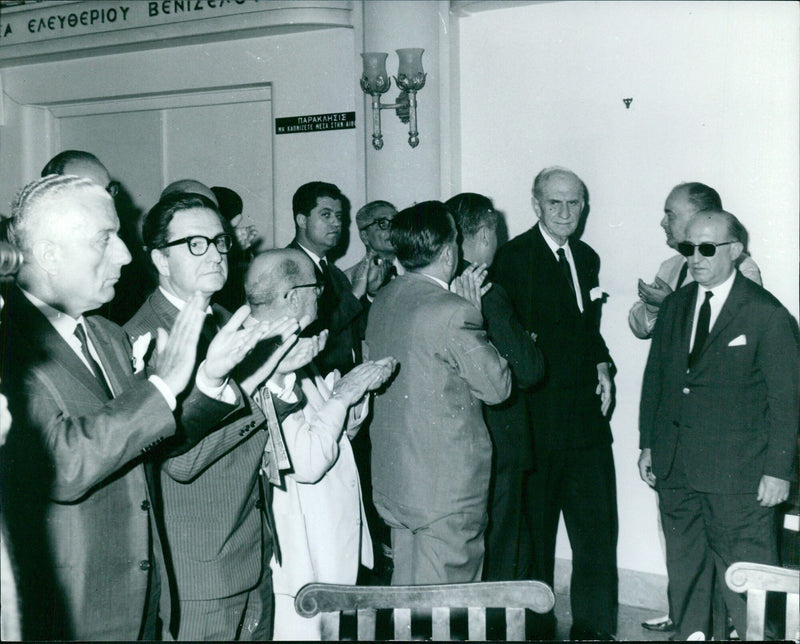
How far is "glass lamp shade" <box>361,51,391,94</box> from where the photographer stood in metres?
4.85

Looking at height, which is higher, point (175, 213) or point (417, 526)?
point (175, 213)

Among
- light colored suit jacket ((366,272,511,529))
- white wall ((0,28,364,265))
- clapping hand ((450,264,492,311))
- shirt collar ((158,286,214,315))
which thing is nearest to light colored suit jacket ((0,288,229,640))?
shirt collar ((158,286,214,315))

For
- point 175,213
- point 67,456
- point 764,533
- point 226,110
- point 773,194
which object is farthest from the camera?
point 226,110

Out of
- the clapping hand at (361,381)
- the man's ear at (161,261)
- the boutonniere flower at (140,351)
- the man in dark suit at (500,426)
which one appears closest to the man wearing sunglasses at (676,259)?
the man in dark suit at (500,426)

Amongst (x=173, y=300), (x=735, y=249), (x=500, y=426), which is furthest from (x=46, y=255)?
(x=735, y=249)

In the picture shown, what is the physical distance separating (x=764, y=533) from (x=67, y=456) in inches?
104

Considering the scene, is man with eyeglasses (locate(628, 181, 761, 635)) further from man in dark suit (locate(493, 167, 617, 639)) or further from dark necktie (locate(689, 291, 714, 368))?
dark necktie (locate(689, 291, 714, 368))

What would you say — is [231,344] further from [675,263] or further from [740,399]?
[675,263]

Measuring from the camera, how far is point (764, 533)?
129 inches

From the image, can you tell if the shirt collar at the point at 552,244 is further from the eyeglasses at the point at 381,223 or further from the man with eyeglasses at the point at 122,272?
the man with eyeglasses at the point at 122,272

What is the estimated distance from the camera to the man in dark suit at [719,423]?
10.5 ft

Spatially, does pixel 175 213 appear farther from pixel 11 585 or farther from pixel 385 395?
pixel 11 585

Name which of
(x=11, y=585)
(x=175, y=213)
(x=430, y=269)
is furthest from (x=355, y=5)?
(x=11, y=585)

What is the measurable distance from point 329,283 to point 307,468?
6.71 feet
